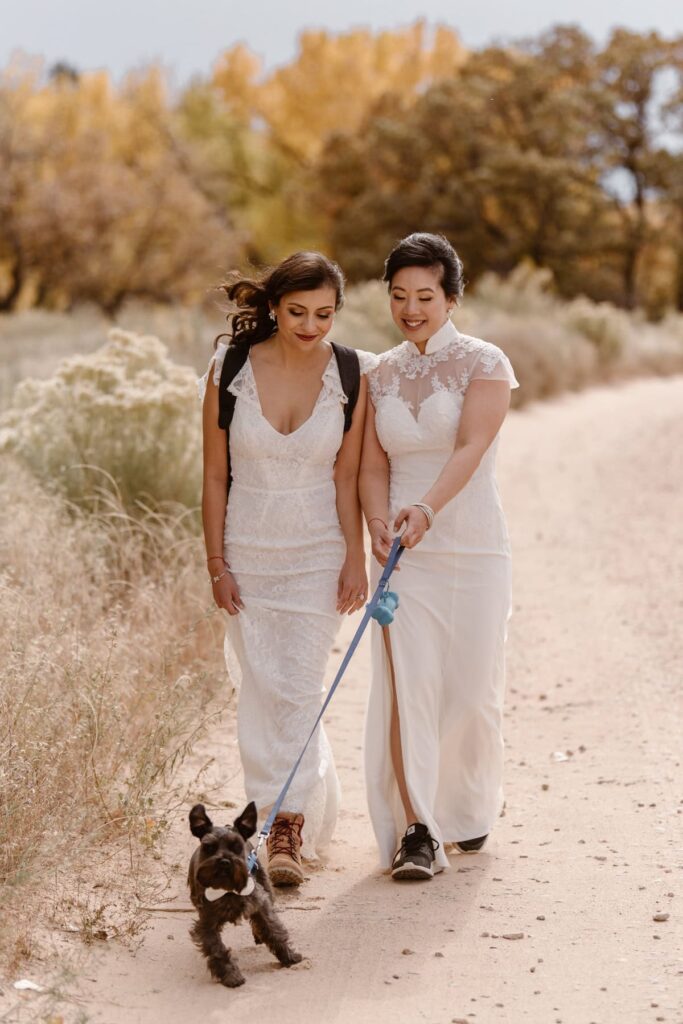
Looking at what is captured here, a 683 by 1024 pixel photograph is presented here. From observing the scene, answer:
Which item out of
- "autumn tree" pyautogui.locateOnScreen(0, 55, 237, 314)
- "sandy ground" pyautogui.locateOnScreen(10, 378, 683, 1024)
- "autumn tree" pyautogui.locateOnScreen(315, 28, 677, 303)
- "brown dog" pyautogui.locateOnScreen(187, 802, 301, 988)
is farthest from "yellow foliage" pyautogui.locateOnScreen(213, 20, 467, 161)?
"brown dog" pyautogui.locateOnScreen(187, 802, 301, 988)

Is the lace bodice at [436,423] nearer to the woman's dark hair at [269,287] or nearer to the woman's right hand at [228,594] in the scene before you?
the woman's dark hair at [269,287]

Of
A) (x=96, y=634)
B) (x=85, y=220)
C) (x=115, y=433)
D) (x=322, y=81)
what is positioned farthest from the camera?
(x=322, y=81)

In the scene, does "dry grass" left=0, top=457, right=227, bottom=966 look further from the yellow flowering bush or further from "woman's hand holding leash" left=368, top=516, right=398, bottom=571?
the yellow flowering bush

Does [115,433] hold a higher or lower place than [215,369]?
lower

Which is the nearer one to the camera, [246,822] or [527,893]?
[246,822]

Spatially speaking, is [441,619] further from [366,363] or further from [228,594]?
[366,363]

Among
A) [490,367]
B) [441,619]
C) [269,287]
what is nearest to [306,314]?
[269,287]

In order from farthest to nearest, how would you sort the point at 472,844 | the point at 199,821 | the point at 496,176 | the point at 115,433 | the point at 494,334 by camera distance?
the point at 496,176 < the point at 494,334 < the point at 115,433 < the point at 472,844 < the point at 199,821

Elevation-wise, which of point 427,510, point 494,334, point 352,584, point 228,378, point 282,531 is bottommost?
point 352,584

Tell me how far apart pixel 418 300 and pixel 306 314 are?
0.41 m

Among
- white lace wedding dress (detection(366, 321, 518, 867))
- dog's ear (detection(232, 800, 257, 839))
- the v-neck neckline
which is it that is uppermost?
the v-neck neckline

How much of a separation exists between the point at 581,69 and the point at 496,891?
40069mm

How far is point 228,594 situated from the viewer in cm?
527

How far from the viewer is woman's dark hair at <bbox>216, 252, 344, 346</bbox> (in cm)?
496
